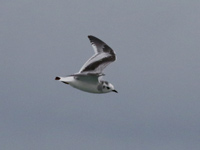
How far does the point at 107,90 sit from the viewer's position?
41.7 metres

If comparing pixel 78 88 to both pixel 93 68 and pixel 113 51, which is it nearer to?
pixel 93 68

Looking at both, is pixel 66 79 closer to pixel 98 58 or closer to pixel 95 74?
pixel 95 74

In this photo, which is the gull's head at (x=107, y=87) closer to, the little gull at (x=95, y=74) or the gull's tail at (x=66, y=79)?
the little gull at (x=95, y=74)

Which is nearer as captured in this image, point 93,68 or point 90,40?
point 93,68

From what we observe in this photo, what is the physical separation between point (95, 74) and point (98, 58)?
7.98 m

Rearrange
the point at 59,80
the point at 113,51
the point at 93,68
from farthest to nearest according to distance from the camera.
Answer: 1. the point at 113,51
2. the point at 93,68
3. the point at 59,80

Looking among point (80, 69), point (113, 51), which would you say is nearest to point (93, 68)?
point (80, 69)

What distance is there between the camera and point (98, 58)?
45594 mm

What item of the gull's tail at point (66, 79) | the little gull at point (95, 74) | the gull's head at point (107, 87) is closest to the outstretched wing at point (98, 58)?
the little gull at point (95, 74)

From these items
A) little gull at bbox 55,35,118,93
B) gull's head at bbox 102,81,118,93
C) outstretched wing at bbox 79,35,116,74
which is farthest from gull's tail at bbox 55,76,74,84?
gull's head at bbox 102,81,118,93

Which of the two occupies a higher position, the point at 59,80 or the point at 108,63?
the point at 108,63

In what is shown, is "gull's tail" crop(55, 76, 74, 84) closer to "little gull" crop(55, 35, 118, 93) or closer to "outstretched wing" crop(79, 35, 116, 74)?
"little gull" crop(55, 35, 118, 93)

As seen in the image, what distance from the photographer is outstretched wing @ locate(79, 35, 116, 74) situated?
43.5 meters

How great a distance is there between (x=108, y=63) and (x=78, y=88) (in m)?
5.03
